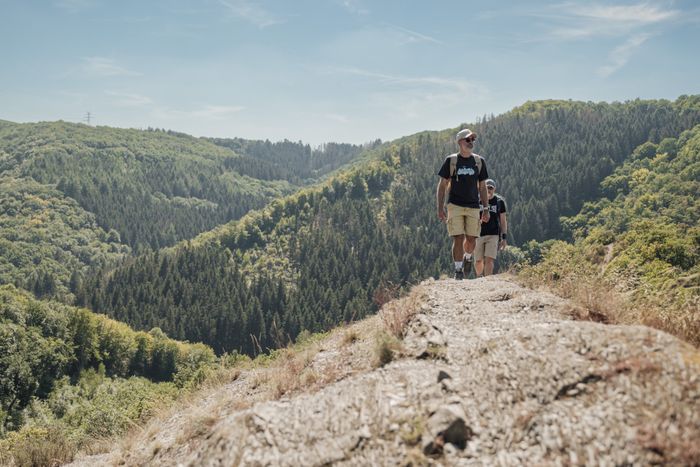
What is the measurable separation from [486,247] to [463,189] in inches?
90.4

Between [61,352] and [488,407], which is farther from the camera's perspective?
[61,352]

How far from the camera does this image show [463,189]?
9117 mm

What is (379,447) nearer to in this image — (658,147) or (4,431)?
(4,431)

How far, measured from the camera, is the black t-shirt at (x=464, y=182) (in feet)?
29.7

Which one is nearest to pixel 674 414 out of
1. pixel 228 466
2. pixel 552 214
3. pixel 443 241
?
pixel 228 466

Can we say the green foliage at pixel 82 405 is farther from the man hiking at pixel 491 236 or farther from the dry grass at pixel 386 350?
the dry grass at pixel 386 350

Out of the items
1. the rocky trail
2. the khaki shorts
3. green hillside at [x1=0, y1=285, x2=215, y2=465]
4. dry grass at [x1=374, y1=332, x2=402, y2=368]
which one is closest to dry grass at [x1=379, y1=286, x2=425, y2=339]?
the rocky trail

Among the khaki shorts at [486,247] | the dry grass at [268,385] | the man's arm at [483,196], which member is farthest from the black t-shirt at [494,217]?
the dry grass at [268,385]

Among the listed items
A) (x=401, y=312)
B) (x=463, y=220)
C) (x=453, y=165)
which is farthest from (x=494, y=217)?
(x=401, y=312)

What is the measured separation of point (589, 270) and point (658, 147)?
595 feet

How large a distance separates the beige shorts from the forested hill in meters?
63.9

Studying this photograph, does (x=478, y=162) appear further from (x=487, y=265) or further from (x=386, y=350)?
(x=386, y=350)

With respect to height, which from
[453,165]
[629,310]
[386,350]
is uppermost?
[453,165]

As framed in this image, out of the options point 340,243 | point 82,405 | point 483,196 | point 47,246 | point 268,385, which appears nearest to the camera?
point 268,385
